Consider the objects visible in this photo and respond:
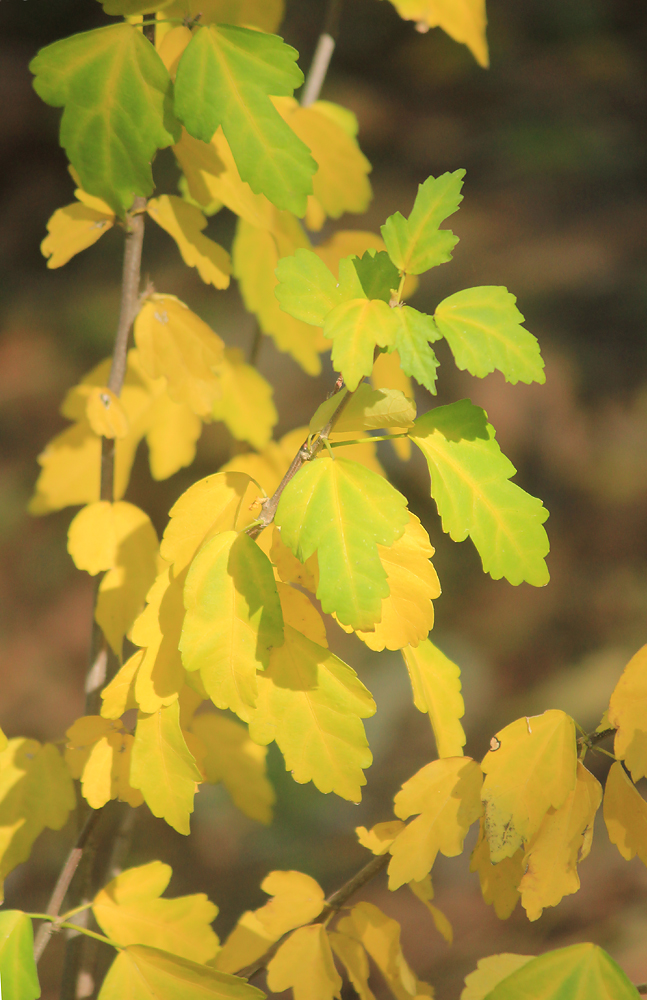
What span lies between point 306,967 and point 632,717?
32cm

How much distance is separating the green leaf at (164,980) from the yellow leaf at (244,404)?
0.45 meters

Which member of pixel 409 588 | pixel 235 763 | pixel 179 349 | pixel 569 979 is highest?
pixel 179 349

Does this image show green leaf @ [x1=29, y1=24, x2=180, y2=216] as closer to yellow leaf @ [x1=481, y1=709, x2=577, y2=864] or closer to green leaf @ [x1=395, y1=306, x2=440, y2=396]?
green leaf @ [x1=395, y1=306, x2=440, y2=396]

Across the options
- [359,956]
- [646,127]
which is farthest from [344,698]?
[646,127]

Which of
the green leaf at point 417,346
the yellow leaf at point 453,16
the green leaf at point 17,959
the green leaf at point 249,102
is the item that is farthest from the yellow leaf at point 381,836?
the yellow leaf at point 453,16

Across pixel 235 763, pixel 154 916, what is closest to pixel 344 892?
pixel 154 916

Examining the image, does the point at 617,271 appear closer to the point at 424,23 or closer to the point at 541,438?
the point at 541,438

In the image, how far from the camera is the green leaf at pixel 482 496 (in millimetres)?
417

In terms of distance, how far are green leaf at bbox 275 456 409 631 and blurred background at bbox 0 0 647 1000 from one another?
106 cm

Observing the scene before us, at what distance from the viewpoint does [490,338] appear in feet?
1.29

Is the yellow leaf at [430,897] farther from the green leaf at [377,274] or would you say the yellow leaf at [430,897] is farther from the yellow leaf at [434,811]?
the green leaf at [377,274]

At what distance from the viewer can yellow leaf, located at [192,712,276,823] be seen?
2.55 ft

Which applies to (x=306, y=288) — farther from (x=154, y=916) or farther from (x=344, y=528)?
(x=154, y=916)

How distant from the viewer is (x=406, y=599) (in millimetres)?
439
